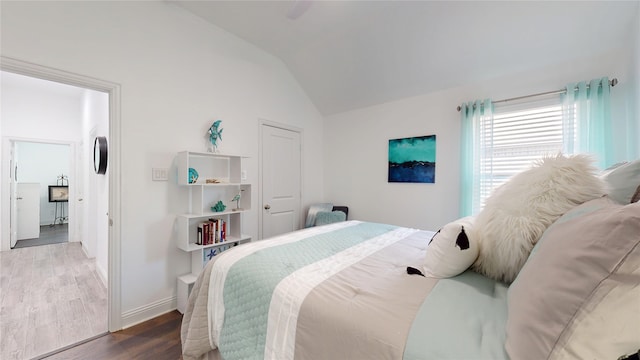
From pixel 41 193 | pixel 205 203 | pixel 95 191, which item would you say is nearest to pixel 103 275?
pixel 95 191

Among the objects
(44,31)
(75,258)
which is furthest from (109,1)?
(75,258)

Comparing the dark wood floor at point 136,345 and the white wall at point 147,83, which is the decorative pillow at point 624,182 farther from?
the white wall at point 147,83

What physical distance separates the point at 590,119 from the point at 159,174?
3.95 meters

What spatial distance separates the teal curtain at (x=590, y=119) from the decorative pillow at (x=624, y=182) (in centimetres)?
170

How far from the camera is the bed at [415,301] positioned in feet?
1.62

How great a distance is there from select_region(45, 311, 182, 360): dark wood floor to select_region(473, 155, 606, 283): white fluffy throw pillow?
2.06m

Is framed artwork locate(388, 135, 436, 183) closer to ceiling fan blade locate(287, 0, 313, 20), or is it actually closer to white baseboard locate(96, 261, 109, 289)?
ceiling fan blade locate(287, 0, 313, 20)

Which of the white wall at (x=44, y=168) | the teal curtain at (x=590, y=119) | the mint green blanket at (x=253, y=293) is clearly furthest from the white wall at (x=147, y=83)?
the white wall at (x=44, y=168)

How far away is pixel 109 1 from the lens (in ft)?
6.47

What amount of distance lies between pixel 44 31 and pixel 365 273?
2.71m

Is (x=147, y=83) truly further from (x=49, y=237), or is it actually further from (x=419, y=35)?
(x=49, y=237)

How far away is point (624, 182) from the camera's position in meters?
0.85

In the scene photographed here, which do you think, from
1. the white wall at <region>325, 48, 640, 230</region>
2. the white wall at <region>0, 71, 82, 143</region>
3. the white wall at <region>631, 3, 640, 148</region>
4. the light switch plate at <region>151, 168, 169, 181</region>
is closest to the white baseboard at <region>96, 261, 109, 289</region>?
the light switch plate at <region>151, 168, 169, 181</region>

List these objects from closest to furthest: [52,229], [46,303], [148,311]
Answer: [148,311] < [46,303] < [52,229]
